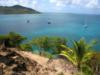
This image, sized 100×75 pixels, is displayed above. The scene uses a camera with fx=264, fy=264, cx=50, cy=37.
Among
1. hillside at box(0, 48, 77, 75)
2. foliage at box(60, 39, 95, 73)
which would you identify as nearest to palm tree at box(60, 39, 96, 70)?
foliage at box(60, 39, 95, 73)

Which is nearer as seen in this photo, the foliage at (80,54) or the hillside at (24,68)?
the hillside at (24,68)

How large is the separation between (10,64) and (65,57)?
837 centimetres

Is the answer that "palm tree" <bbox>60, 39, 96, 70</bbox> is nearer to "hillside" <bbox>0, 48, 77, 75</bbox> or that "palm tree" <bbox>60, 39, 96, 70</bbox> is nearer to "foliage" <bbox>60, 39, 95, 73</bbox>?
"foliage" <bbox>60, 39, 95, 73</bbox>

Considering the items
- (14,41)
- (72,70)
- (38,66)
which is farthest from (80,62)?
(14,41)

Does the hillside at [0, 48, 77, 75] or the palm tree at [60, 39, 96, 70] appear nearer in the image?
the hillside at [0, 48, 77, 75]

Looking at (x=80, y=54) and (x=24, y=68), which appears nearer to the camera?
(x=24, y=68)

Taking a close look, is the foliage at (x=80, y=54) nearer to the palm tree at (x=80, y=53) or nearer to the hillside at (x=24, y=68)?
the palm tree at (x=80, y=53)

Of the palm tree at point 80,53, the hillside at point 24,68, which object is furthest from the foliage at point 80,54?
the hillside at point 24,68

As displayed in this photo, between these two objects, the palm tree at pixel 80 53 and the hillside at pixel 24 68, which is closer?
the hillside at pixel 24 68

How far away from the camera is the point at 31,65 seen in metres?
21.5

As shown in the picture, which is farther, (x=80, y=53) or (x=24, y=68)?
(x=80, y=53)

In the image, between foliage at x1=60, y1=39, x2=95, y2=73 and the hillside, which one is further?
foliage at x1=60, y1=39, x2=95, y2=73

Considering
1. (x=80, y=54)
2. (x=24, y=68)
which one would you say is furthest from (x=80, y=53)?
(x=24, y=68)

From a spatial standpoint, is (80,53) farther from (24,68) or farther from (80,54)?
(24,68)
